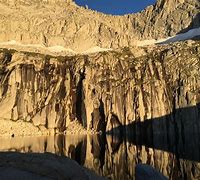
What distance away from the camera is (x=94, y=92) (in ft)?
543

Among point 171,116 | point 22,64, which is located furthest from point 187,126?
point 22,64

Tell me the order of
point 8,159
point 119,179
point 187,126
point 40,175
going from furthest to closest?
1. point 187,126
2. point 119,179
3. point 8,159
4. point 40,175

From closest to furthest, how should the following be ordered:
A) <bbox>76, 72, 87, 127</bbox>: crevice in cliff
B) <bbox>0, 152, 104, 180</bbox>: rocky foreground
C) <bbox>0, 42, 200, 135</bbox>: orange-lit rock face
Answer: <bbox>0, 152, 104, 180</bbox>: rocky foreground → <bbox>0, 42, 200, 135</bbox>: orange-lit rock face → <bbox>76, 72, 87, 127</bbox>: crevice in cliff

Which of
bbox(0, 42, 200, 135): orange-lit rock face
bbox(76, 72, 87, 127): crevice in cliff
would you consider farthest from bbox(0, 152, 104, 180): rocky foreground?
bbox(76, 72, 87, 127): crevice in cliff

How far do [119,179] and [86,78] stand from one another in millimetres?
130378

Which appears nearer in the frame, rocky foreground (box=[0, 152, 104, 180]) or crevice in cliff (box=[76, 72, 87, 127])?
rocky foreground (box=[0, 152, 104, 180])

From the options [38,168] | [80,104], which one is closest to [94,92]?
[80,104]

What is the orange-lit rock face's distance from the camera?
155875mm

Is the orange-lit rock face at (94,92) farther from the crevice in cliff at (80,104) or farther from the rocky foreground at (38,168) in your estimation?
the rocky foreground at (38,168)

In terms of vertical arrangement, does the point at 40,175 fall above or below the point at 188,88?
below

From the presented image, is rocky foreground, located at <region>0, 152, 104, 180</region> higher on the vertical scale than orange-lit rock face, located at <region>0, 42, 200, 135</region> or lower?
lower

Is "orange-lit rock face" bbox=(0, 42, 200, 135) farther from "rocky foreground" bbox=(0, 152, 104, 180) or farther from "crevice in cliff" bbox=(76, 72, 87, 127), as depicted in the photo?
"rocky foreground" bbox=(0, 152, 104, 180)

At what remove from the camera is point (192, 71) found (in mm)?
163250

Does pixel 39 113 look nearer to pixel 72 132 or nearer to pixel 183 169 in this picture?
pixel 72 132
